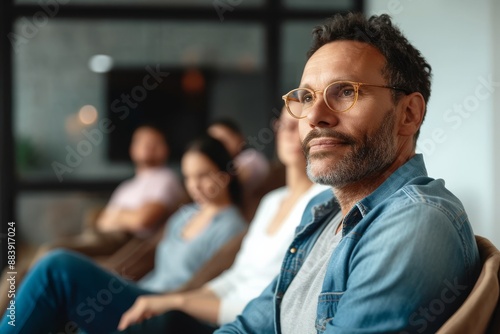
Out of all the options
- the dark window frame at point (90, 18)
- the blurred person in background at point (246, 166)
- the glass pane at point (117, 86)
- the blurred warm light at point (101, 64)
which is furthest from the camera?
the blurred warm light at point (101, 64)

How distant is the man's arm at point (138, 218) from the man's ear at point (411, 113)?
2537 millimetres

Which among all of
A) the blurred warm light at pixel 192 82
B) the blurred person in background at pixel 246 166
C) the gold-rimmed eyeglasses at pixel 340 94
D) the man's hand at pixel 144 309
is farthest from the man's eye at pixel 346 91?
the blurred warm light at pixel 192 82

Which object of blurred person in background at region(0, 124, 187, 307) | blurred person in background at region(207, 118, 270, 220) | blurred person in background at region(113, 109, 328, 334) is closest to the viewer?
blurred person in background at region(113, 109, 328, 334)

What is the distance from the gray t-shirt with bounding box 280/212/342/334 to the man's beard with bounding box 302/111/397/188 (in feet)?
0.48

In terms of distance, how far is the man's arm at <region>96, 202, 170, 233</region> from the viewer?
12.0ft

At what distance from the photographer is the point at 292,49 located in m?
4.77

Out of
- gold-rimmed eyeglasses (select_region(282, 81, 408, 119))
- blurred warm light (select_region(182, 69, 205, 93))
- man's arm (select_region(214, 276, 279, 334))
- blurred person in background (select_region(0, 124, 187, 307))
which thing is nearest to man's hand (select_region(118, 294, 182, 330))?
man's arm (select_region(214, 276, 279, 334))

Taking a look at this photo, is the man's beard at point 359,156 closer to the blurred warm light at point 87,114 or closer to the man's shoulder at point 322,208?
the man's shoulder at point 322,208

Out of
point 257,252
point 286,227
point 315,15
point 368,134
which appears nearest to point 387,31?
point 368,134

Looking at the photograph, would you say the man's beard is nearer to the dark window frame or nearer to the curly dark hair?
the curly dark hair

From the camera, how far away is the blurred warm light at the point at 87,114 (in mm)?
4785

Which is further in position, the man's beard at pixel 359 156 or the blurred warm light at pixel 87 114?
the blurred warm light at pixel 87 114

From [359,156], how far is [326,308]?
30 cm

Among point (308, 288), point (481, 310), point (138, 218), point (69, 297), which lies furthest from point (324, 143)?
point (138, 218)
